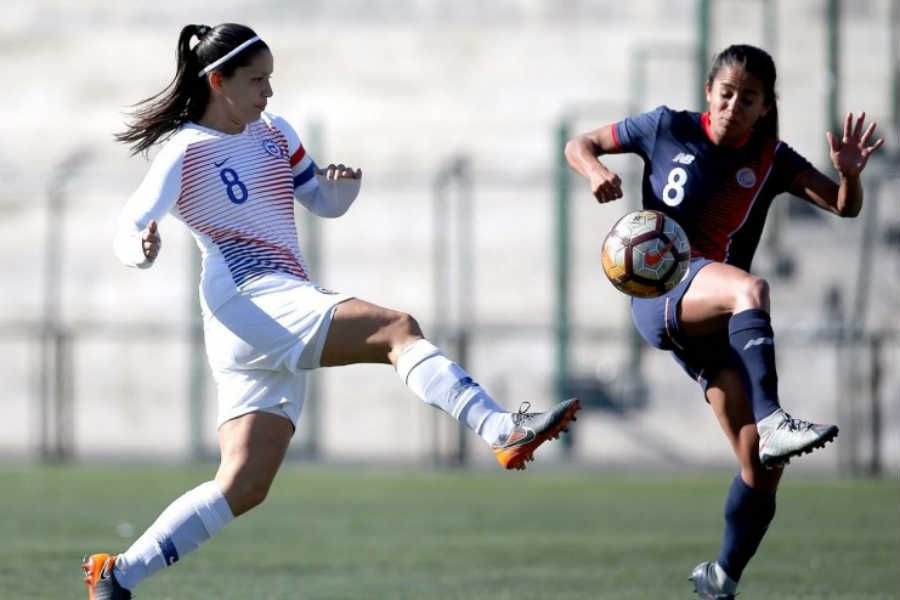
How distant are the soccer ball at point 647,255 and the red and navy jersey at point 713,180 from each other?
28cm

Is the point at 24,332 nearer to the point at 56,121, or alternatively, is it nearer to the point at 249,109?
the point at 56,121

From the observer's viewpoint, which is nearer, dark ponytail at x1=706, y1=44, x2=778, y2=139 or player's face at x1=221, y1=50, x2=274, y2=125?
player's face at x1=221, y1=50, x2=274, y2=125

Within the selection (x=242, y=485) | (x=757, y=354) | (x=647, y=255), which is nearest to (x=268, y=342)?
(x=242, y=485)

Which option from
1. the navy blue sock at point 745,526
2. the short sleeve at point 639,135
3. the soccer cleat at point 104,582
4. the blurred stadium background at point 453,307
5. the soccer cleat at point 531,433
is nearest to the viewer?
the soccer cleat at point 531,433

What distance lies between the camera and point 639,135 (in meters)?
7.14

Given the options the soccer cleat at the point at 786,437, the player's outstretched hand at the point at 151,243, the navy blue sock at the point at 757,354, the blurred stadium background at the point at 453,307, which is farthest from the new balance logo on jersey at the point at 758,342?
the player's outstretched hand at the point at 151,243

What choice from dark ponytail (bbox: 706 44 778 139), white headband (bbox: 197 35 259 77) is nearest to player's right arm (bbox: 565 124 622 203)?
dark ponytail (bbox: 706 44 778 139)

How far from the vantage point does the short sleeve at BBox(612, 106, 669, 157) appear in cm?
713

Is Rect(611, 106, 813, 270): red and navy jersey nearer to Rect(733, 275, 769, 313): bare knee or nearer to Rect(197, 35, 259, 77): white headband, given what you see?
Rect(733, 275, 769, 313): bare knee

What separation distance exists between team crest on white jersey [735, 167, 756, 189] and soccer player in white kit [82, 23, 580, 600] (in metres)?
1.81

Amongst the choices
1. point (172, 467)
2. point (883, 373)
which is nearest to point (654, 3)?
point (883, 373)

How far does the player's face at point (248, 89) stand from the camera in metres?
6.16

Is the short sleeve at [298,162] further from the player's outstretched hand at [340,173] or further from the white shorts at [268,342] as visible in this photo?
the white shorts at [268,342]

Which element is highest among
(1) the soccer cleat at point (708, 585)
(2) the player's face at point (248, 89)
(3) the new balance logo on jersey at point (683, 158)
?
(2) the player's face at point (248, 89)
